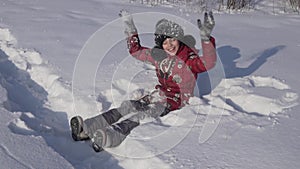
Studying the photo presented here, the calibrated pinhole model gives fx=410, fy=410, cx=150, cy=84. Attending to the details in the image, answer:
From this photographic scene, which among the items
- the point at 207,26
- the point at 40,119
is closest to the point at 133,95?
the point at 40,119

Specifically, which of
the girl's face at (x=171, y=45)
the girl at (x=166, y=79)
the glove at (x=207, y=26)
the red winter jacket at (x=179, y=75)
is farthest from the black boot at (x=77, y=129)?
the glove at (x=207, y=26)

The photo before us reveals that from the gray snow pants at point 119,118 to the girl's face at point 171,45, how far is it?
45cm

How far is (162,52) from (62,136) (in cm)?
107

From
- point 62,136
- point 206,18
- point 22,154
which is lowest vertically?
point 62,136

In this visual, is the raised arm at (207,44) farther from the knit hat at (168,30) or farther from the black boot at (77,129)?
the black boot at (77,129)

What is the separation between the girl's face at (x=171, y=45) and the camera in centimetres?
329

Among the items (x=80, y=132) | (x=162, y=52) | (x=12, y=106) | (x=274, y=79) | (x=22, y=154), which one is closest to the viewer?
(x=22, y=154)

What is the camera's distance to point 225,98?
11.2ft

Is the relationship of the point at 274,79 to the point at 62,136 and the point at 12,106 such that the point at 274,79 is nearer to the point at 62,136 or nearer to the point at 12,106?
the point at 62,136

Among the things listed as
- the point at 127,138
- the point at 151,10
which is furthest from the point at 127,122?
the point at 151,10

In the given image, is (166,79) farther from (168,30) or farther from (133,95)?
(168,30)

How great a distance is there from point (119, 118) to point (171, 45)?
729mm

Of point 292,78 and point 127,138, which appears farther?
point 292,78

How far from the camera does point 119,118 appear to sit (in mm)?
3111
